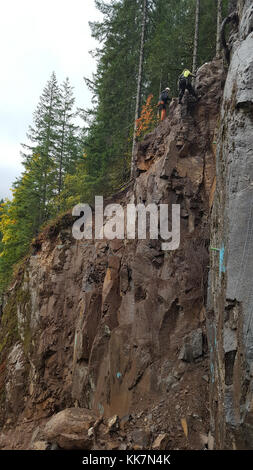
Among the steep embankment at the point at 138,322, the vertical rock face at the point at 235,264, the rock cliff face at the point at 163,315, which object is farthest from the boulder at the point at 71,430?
the vertical rock face at the point at 235,264

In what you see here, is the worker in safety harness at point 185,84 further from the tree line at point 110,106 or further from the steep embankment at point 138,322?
the tree line at point 110,106

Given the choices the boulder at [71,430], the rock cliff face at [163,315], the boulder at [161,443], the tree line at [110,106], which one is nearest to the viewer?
the rock cliff face at [163,315]

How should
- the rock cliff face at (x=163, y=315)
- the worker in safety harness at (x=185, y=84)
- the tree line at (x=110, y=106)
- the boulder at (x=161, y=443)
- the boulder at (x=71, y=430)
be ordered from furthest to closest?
the tree line at (x=110, y=106) < the worker in safety harness at (x=185, y=84) < the boulder at (x=71, y=430) < the boulder at (x=161, y=443) < the rock cliff face at (x=163, y=315)

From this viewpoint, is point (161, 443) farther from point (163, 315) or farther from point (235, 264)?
point (235, 264)

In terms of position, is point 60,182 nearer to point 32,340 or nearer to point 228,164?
point 32,340

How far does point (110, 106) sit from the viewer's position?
675 inches

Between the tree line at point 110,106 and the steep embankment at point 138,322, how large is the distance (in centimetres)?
515

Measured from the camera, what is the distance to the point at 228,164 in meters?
4.71

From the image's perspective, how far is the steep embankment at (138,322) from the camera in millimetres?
6078

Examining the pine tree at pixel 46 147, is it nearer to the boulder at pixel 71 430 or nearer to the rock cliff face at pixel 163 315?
the rock cliff face at pixel 163 315

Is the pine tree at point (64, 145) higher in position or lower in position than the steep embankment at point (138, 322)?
higher

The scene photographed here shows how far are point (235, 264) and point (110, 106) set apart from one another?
1579 centimetres

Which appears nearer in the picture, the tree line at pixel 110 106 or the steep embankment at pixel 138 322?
the steep embankment at pixel 138 322

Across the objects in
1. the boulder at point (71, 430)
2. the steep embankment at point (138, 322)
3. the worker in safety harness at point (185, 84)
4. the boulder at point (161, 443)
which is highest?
the worker in safety harness at point (185, 84)
